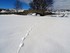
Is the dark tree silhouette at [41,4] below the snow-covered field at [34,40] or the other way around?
the other way around

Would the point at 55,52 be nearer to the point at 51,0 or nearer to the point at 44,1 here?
the point at 44,1

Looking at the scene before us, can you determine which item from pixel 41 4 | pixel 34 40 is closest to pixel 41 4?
pixel 41 4

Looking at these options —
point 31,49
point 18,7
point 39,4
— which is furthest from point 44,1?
point 31,49

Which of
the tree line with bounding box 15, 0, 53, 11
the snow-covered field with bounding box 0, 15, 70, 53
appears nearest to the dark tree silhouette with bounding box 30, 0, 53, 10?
the tree line with bounding box 15, 0, 53, 11

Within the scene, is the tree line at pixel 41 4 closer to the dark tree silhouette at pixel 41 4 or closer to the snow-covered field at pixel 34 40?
the dark tree silhouette at pixel 41 4

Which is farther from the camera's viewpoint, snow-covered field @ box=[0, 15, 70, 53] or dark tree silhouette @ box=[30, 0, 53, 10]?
dark tree silhouette @ box=[30, 0, 53, 10]

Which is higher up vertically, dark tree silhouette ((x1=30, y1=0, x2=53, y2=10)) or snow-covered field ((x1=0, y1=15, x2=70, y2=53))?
dark tree silhouette ((x1=30, y1=0, x2=53, y2=10))

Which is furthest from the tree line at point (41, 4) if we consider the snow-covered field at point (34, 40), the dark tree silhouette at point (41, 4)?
the snow-covered field at point (34, 40)

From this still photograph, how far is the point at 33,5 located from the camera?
31344 millimetres

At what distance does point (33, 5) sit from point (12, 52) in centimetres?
3015

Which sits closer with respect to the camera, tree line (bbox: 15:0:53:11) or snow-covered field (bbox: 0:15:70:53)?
snow-covered field (bbox: 0:15:70:53)

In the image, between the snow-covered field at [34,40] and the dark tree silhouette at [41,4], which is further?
the dark tree silhouette at [41,4]

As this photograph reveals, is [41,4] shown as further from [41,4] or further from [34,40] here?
[34,40]

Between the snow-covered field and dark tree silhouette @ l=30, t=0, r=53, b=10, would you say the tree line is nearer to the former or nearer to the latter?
dark tree silhouette @ l=30, t=0, r=53, b=10
